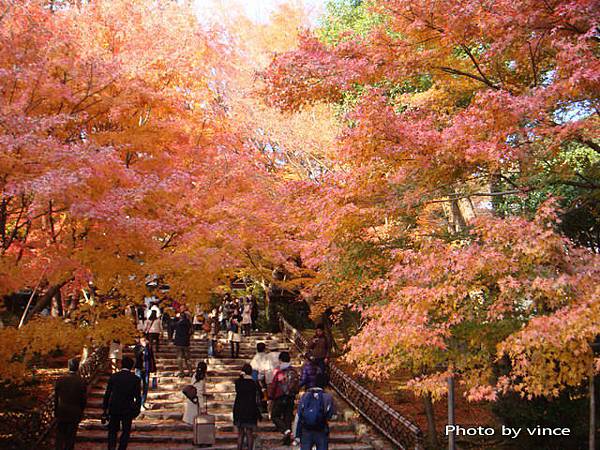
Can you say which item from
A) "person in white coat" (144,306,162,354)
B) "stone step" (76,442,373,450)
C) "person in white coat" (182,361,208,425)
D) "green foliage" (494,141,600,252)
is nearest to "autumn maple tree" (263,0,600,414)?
"green foliage" (494,141,600,252)

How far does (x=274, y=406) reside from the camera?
9.86 metres

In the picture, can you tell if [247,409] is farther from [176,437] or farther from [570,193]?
[570,193]

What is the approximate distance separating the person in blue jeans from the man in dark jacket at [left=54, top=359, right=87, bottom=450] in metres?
3.21

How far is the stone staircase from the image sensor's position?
10.2m

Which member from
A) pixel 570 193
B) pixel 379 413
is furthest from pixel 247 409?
pixel 570 193

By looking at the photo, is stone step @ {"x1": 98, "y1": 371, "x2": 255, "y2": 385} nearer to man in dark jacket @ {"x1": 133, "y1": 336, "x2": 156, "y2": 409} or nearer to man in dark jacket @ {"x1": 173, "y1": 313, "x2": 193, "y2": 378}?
man in dark jacket @ {"x1": 173, "y1": 313, "x2": 193, "y2": 378}

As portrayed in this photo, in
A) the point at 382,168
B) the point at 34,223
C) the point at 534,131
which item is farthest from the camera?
the point at 34,223

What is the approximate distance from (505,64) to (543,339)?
586 centimetres

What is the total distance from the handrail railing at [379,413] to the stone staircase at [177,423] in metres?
0.29

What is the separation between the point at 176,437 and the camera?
1027 centimetres

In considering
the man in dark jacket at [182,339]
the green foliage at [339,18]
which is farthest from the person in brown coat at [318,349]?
the green foliage at [339,18]

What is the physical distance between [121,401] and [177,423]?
3164 millimetres

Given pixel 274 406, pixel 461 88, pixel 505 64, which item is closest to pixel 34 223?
pixel 274 406

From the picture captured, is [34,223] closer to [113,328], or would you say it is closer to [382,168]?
[113,328]
